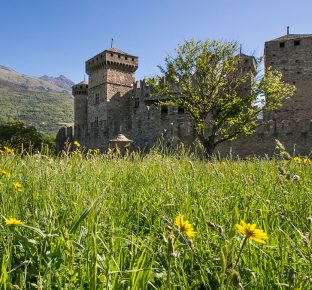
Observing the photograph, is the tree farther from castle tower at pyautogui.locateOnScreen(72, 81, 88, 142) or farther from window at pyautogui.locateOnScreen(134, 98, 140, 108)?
castle tower at pyautogui.locateOnScreen(72, 81, 88, 142)

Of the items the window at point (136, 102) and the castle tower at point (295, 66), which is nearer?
the castle tower at point (295, 66)

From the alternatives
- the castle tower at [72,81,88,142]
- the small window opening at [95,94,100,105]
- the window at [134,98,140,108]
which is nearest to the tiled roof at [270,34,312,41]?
the window at [134,98,140,108]

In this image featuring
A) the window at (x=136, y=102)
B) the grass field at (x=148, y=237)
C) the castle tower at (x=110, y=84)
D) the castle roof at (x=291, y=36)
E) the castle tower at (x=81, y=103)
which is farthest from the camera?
the castle tower at (x=81, y=103)

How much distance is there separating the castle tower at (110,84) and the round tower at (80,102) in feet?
14.3

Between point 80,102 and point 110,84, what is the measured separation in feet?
30.1

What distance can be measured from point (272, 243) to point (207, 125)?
2350cm

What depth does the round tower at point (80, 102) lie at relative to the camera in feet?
162

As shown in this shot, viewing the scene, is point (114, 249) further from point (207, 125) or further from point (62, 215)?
point (207, 125)

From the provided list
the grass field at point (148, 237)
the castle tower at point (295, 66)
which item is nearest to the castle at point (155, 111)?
the castle tower at point (295, 66)

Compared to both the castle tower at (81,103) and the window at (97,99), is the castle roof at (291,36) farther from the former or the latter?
the castle tower at (81,103)

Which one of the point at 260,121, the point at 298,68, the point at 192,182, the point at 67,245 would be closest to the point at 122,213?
the point at 192,182

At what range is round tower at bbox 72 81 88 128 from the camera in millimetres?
49438

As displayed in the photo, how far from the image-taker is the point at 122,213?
269cm

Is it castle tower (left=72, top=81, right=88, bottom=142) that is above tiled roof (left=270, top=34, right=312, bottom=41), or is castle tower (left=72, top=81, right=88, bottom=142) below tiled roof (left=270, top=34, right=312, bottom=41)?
below
